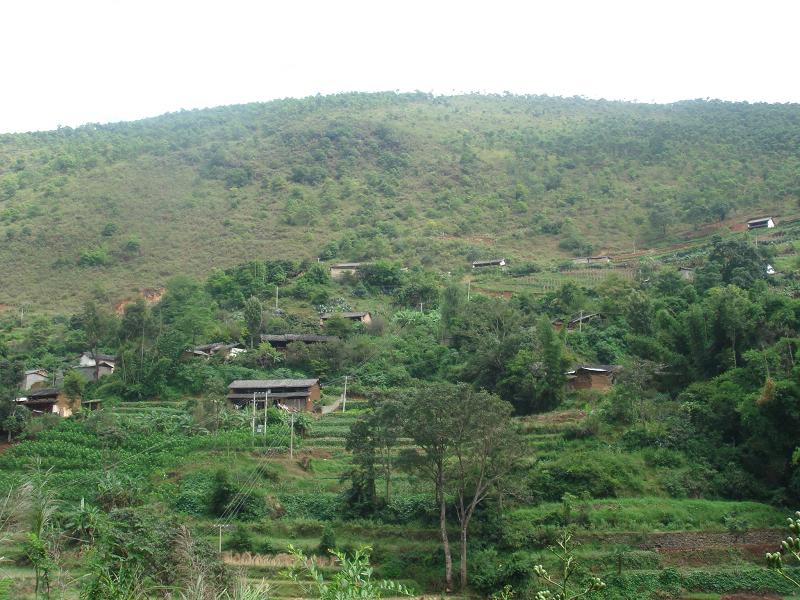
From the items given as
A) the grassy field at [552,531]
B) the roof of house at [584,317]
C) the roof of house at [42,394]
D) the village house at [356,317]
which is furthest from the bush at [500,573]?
the village house at [356,317]

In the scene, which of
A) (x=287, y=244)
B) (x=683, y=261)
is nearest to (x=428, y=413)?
(x=683, y=261)

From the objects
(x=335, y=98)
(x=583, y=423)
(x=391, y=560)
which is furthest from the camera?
(x=335, y=98)

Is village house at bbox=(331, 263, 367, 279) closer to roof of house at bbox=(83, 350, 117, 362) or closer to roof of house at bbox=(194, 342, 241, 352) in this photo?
roof of house at bbox=(194, 342, 241, 352)

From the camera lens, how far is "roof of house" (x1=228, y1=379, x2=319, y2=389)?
3644cm

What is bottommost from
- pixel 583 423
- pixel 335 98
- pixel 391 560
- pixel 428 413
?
pixel 391 560

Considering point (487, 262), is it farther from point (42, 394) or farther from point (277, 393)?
point (42, 394)

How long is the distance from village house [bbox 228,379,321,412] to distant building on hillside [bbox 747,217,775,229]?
37274 mm

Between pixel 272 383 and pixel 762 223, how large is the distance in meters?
39.3

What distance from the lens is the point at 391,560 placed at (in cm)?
2338

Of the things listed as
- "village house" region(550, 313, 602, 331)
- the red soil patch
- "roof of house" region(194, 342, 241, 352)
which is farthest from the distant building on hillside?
the red soil patch

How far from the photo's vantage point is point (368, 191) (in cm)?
7869

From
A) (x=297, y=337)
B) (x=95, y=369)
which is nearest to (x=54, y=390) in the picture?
(x=95, y=369)

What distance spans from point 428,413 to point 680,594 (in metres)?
8.29

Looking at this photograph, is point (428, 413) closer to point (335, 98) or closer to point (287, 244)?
point (287, 244)
